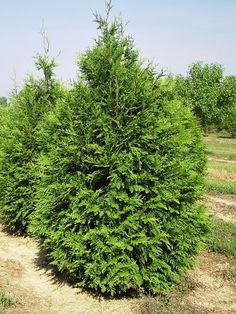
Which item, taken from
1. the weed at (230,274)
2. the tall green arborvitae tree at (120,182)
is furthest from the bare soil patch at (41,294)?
the weed at (230,274)

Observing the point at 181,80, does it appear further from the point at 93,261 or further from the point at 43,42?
the point at 93,261

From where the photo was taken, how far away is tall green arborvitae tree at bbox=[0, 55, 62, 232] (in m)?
9.20

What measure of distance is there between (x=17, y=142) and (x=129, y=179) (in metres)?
4.84

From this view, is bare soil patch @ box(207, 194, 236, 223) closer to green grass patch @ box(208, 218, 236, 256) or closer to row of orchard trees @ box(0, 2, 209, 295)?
green grass patch @ box(208, 218, 236, 256)

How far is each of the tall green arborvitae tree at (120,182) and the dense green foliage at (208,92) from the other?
94.1 ft

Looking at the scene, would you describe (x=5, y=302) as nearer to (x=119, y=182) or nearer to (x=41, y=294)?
(x=41, y=294)

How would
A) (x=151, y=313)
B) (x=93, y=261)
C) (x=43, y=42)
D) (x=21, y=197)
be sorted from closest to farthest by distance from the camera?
(x=151, y=313), (x=93, y=261), (x=21, y=197), (x=43, y=42)

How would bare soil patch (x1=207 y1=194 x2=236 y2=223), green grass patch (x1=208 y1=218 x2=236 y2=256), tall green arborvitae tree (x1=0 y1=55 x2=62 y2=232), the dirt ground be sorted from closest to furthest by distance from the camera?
the dirt ground, green grass patch (x1=208 y1=218 x2=236 y2=256), tall green arborvitae tree (x1=0 y1=55 x2=62 y2=232), bare soil patch (x1=207 y1=194 x2=236 y2=223)

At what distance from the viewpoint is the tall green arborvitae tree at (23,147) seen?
9203 millimetres

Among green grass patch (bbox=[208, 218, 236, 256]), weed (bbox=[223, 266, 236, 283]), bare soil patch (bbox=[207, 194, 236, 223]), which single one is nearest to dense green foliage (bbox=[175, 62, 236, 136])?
bare soil patch (bbox=[207, 194, 236, 223])

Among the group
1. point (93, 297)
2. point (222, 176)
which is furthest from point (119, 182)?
point (222, 176)

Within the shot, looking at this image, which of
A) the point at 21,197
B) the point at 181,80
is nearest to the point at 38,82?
the point at 21,197

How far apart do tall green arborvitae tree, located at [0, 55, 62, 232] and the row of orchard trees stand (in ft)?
9.63

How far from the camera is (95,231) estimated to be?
5551mm
